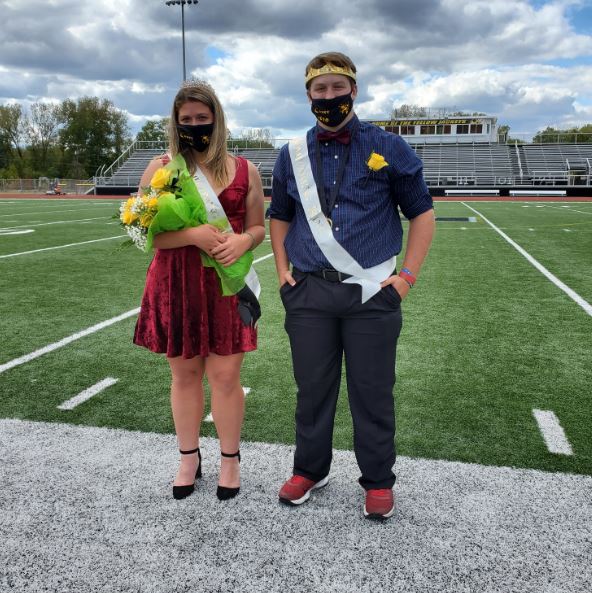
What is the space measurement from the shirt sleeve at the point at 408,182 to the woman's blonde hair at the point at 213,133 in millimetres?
717

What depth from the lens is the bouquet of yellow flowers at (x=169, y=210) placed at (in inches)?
89.7

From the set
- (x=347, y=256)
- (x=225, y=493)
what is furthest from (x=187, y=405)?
(x=347, y=256)


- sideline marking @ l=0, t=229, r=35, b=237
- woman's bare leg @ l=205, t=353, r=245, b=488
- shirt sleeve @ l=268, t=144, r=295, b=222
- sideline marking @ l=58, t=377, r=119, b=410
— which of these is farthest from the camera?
sideline marking @ l=0, t=229, r=35, b=237

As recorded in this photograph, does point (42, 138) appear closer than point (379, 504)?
No

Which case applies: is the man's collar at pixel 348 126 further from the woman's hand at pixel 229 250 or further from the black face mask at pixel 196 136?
the woman's hand at pixel 229 250

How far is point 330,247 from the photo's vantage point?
7.73ft

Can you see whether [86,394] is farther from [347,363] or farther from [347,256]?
[347,256]

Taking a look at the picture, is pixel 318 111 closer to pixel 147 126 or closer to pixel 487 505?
pixel 487 505

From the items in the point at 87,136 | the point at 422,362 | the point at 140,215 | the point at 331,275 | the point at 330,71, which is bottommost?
the point at 422,362

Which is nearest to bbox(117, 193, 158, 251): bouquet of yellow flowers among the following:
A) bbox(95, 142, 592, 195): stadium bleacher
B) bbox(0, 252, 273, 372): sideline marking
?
bbox(0, 252, 273, 372): sideline marking

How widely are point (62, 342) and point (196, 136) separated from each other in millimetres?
3154

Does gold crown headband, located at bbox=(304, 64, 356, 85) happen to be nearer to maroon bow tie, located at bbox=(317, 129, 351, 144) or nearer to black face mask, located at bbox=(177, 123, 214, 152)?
maroon bow tie, located at bbox=(317, 129, 351, 144)

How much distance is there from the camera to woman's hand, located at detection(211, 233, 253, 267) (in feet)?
7.84

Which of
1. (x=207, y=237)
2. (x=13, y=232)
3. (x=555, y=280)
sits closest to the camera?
(x=207, y=237)
